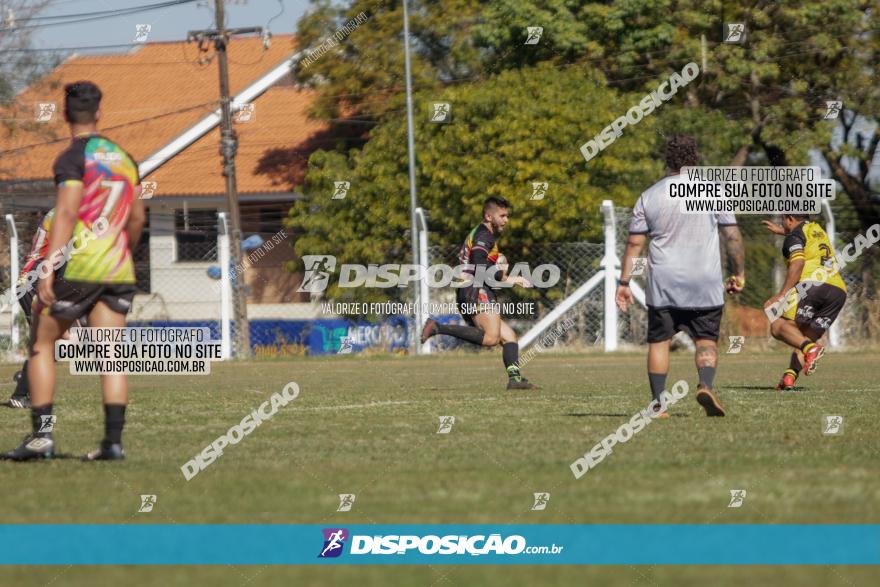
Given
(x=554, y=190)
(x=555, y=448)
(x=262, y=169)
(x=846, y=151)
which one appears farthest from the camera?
(x=262, y=169)

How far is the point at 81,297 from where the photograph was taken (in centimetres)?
760

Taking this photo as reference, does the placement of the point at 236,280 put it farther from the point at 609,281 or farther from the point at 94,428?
the point at 94,428

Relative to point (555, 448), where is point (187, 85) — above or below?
above

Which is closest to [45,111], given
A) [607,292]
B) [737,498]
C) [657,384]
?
[607,292]

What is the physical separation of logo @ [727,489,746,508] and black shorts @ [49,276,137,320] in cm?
351

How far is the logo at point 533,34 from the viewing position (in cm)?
3158

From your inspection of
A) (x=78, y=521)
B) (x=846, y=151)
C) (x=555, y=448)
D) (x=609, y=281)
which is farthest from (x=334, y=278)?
(x=78, y=521)

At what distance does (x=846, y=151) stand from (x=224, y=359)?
669 inches

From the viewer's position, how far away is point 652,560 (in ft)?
15.2

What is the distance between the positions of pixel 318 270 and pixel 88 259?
2516 centimetres

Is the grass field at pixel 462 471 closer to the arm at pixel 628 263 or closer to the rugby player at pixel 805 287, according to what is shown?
the arm at pixel 628 263

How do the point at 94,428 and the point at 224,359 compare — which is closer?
the point at 94,428

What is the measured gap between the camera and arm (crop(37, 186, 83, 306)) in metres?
7.31

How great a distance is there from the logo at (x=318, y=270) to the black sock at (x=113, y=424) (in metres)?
23.7
